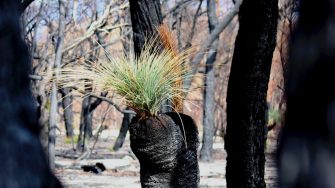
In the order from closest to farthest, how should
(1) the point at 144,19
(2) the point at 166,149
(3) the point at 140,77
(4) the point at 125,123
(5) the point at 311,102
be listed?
(5) the point at 311,102
(3) the point at 140,77
(2) the point at 166,149
(1) the point at 144,19
(4) the point at 125,123

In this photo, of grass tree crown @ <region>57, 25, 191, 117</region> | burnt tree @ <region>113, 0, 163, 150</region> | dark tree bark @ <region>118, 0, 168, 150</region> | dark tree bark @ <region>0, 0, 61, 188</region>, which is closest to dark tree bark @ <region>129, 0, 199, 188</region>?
grass tree crown @ <region>57, 25, 191, 117</region>

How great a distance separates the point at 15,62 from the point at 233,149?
525 cm

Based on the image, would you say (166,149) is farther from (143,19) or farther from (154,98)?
(143,19)

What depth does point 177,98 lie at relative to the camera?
6.61 meters

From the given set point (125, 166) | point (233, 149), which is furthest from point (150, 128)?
point (125, 166)

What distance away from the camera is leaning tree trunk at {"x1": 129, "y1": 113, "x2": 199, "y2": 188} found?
654cm

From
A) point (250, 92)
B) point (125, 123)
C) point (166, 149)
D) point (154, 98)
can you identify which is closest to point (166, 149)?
point (166, 149)

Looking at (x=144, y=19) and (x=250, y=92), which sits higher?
(x=144, y=19)

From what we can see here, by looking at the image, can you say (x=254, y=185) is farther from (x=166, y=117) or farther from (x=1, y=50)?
(x=1, y=50)

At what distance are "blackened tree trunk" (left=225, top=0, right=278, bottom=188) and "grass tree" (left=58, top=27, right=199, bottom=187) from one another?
698 mm

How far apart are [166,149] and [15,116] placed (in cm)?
590

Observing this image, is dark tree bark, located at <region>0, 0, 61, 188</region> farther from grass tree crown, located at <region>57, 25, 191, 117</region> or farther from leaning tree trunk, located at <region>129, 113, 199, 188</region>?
leaning tree trunk, located at <region>129, 113, 199, 188</region>

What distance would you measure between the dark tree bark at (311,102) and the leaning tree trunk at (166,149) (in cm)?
583

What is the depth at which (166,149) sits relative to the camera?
659 centimetres
